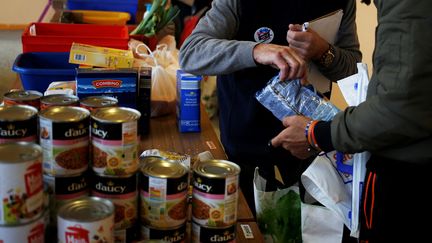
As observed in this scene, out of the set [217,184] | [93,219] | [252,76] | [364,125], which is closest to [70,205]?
[93,219]

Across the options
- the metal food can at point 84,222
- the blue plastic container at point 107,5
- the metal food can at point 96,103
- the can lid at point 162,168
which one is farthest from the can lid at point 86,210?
the blue plastic container at point 107,5

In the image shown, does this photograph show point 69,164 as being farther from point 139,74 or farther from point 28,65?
point 28,65

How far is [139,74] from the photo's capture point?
1.56 m

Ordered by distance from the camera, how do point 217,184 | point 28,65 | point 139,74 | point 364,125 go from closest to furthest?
point 217,184 → point 364,125 → point 139,74 → point 28,65

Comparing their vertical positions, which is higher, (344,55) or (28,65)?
(344,55)

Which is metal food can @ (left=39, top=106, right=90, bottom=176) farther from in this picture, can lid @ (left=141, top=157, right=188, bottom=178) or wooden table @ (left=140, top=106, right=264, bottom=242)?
wooden table @ (left=140, top=106, right=264, bottom=242)

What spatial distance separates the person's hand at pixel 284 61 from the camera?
4.49ft

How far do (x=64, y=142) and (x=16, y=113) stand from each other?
0.12m

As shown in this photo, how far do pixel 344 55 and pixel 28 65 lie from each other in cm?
108

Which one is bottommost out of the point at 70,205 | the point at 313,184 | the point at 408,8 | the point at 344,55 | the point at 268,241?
the point at 268,241

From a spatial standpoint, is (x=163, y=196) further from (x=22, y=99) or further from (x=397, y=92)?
(x=397, y=92)

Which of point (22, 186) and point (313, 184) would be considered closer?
point (22, 186)

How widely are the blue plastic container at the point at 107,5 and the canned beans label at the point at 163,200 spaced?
218 centimetres

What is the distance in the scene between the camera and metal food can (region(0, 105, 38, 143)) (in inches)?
33.5
